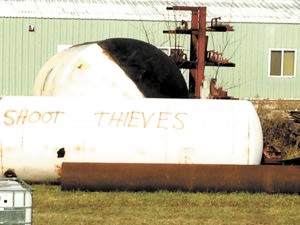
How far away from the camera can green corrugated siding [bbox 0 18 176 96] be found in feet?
96.5

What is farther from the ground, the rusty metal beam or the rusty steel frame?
the rusty steel frame

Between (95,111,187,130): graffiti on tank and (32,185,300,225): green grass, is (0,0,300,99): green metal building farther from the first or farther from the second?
(32,185,300,225): green grass

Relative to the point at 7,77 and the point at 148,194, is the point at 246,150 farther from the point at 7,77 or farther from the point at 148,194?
the point at 7,77

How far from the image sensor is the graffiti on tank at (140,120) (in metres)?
11.8

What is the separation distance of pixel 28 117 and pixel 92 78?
5.43 ft

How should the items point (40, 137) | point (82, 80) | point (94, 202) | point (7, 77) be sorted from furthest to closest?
point (7, 77) < point (82, 80) < point (40, 137) < point (94, 202)

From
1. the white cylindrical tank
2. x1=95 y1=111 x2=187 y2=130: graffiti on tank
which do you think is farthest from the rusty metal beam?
x1=95 y1=111 x2=187 y2=130: graffiti on tank

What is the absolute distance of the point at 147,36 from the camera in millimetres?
29391

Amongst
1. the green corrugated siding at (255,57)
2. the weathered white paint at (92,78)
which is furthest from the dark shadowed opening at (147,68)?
the green corrugated siding at (255,57)

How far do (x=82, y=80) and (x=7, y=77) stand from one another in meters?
16.9

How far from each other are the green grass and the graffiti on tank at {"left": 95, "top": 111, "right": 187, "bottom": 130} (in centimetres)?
107

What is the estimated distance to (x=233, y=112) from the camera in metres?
12.0

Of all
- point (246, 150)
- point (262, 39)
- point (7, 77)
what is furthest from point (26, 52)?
point (246, 150)

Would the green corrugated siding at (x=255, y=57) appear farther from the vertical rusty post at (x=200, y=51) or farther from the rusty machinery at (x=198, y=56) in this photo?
the vertical rusty post at (x=200, y=51)
